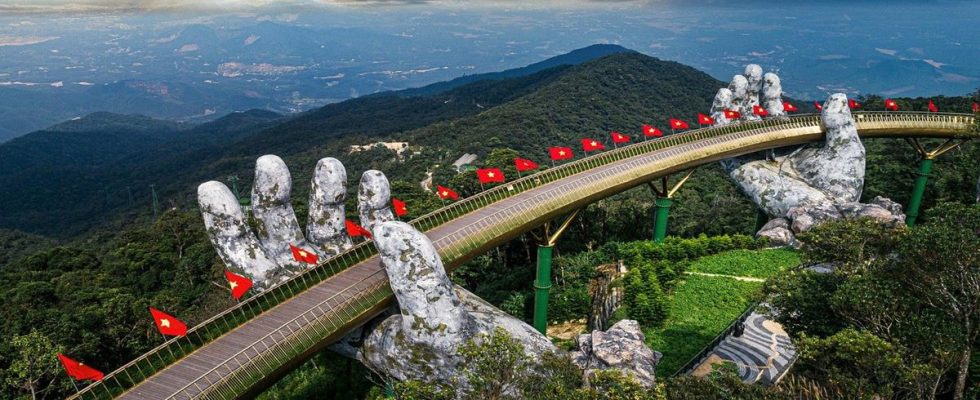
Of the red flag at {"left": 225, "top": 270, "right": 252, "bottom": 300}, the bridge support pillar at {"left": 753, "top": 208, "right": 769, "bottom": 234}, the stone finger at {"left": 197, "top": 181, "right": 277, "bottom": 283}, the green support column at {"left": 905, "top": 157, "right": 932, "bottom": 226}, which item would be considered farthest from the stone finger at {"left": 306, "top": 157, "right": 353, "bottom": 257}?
the green support column at {"left": 905, "top": 157, "right": 932, "bottom": 226}

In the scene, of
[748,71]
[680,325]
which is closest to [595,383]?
[680,325]

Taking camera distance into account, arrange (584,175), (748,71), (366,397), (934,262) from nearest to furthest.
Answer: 1. (934,262)
2. (366,397)
3. (584,175)
4. (748,71)

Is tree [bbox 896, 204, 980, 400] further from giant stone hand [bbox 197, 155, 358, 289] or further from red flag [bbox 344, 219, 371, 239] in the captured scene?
giant stone hand [bbox 197, 155, 358, 289]

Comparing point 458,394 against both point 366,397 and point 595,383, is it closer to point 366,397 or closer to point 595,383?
point 595,383

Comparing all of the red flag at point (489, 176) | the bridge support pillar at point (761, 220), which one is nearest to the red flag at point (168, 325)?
the red flag at point (489, 176)

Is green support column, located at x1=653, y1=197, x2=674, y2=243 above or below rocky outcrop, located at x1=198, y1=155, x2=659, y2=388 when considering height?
below
